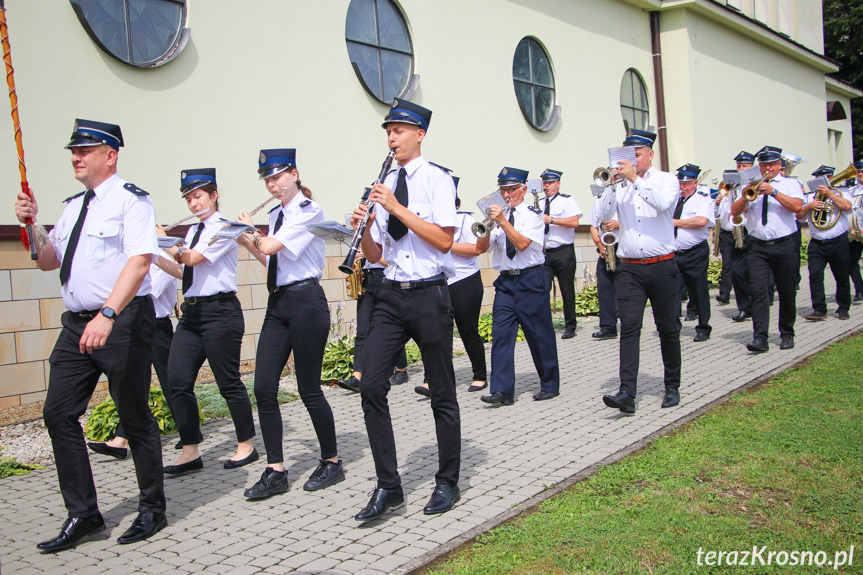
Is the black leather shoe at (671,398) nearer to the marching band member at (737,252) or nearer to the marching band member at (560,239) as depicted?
the marching band member at (560,239)

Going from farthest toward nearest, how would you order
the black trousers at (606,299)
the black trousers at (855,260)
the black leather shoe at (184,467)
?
the black trousers at (855,260)
the black trousers at (606,299)
the black leather shoe at (184,467)

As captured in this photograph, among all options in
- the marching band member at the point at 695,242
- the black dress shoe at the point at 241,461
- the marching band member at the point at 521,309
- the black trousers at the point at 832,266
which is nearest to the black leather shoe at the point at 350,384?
the marching band member at the point at 521,309

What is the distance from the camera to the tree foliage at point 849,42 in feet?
108

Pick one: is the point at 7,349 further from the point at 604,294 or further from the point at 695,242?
the point at 695,242

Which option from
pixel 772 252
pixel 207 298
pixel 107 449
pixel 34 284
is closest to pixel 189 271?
pixel 207 298

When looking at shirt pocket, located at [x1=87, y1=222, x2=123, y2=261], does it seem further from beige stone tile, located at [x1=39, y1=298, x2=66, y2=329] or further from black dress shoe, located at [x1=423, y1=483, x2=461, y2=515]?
beige stone tile, located at [x1=39, y1=298, x2=66, y2=329]

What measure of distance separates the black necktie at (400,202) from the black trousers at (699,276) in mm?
6703

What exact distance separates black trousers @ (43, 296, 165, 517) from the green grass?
193 centimetres

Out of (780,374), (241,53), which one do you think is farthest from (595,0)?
(780,374)

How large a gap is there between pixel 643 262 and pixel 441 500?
3133 mm

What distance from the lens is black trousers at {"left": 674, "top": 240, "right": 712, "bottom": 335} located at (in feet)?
34.2

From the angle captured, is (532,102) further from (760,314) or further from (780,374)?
(780,374)

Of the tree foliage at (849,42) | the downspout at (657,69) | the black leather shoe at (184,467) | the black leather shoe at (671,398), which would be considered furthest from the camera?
the tree foliage at (849,42)

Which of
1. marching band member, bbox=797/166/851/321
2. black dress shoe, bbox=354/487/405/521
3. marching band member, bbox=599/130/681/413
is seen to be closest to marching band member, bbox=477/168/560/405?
marching band member, bbox=599/130/681/413
